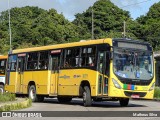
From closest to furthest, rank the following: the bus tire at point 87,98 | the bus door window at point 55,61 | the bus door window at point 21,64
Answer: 1. the bus tire at point 87,98
2. the bus door window at point 55,61
3. the bus door window at point 21,64

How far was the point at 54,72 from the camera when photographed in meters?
24.0

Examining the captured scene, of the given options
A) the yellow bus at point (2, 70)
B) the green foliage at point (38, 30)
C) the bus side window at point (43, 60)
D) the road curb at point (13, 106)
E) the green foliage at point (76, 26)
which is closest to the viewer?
the road curb at point (13, 106)

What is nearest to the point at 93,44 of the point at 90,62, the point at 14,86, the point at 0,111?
the point at 90,62

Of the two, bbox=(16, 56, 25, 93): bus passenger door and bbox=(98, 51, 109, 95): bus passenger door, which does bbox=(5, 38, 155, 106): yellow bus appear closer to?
bbox=(98, 51, 109, 95): bus passenger door

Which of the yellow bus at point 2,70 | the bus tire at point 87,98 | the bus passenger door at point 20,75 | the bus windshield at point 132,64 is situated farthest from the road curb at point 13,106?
the yellow bus at point 2,70

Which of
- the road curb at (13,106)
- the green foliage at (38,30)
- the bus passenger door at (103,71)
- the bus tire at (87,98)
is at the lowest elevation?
the road curb at (13,106)

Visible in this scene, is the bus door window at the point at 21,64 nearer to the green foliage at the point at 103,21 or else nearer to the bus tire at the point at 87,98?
the bus tire at the point at 87,98

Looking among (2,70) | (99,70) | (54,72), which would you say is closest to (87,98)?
(99,70)

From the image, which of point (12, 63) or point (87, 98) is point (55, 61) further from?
point (12, 63)

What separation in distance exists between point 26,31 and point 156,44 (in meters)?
23.3

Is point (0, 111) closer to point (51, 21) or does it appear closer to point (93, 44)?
point (93, 44)

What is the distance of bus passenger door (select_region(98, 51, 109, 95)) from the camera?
19.8m

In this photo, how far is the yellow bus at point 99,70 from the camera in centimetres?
1975

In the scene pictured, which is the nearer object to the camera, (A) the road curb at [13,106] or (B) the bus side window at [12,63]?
(A) the road curb at [13,106]
